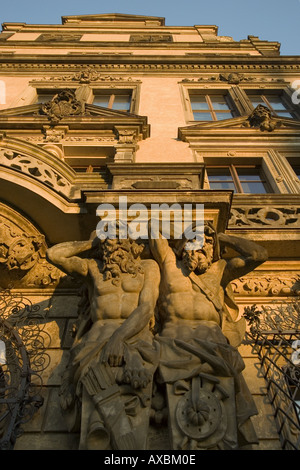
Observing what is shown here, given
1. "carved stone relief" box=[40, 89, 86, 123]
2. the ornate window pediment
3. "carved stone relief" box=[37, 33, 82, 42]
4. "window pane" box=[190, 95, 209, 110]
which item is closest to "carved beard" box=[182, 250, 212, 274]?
the ornate window pediment

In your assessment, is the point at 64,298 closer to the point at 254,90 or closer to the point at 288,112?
the point at 288,112

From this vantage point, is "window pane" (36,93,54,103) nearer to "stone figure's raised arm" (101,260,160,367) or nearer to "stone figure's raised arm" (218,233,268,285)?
"stone figure's raised arm" (101,260,160,367)

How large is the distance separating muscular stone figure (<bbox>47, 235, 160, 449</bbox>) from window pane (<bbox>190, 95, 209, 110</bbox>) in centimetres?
1021

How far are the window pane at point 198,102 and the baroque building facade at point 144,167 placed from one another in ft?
0.27

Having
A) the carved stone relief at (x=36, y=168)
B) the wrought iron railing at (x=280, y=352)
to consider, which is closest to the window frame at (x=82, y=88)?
the carved stone relief at (x=36, y=168)

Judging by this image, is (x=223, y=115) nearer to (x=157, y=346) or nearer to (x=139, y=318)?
(x=139, y=318)

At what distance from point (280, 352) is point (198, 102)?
11.8 m

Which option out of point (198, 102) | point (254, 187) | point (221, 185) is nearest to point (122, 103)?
point (198, 102)

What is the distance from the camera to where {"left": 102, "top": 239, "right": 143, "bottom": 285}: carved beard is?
4.98 metres

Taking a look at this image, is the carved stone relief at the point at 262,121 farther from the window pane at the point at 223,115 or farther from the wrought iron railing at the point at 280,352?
the wrought iron railing at the point at 280,352

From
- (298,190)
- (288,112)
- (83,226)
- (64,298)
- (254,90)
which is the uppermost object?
(254,90)

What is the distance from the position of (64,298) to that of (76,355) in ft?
7.48

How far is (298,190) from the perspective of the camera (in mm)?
8703
